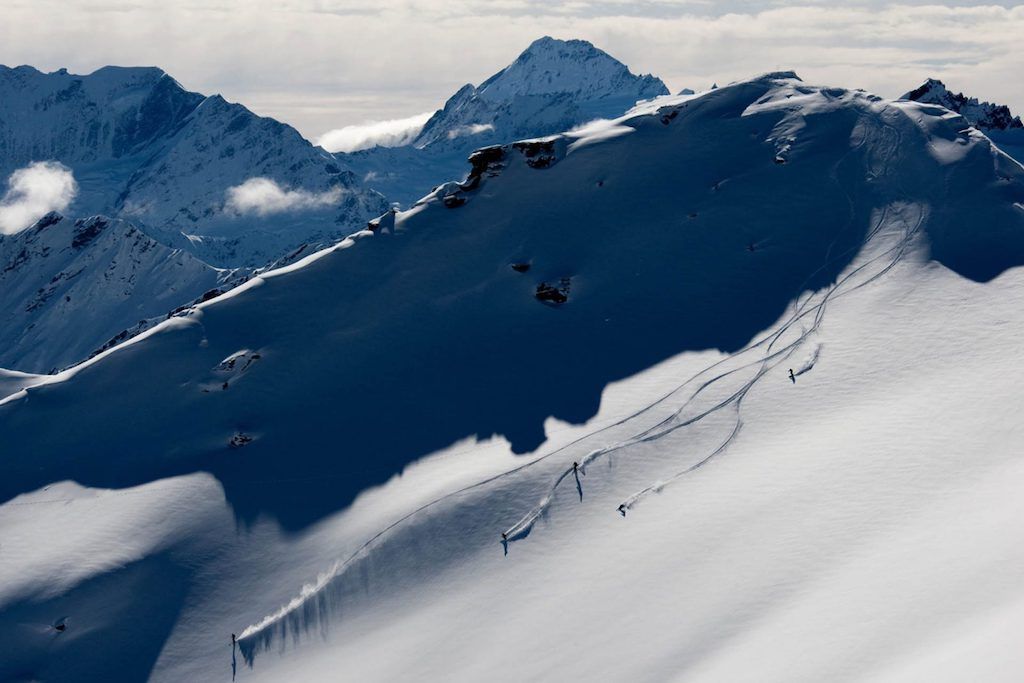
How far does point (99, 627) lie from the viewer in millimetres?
44031

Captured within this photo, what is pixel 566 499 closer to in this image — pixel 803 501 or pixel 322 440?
pixel 803 501

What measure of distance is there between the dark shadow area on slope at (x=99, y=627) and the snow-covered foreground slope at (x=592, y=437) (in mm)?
127

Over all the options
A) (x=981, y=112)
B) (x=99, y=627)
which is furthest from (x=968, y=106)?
(x=99, y=627)

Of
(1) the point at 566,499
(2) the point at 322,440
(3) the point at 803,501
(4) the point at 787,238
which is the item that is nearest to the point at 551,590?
(1) the point at 566,499

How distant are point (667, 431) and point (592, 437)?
134 inches

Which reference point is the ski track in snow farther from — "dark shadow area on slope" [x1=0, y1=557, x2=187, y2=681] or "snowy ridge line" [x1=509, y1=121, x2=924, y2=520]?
"dark shadow area on slope" [x1=0, y1=557, x2=187, y2=681]

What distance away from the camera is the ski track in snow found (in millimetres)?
42344

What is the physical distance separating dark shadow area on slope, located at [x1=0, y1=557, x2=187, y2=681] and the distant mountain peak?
108 m

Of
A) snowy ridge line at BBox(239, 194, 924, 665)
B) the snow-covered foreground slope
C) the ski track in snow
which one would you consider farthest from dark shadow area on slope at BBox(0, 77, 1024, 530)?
snowy ridge line at BBox(239, 194, 924, 665)

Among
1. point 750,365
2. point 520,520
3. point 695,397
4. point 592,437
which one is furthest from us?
point 750,365

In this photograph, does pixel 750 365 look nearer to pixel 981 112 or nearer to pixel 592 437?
pixel 592 437

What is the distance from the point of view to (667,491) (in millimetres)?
42938

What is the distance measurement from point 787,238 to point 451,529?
2842 cm

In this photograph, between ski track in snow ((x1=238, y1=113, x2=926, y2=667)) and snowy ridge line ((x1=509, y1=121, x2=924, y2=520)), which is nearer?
ski track in snow ((x1=238, y1=113, x2=926, y2=667))
